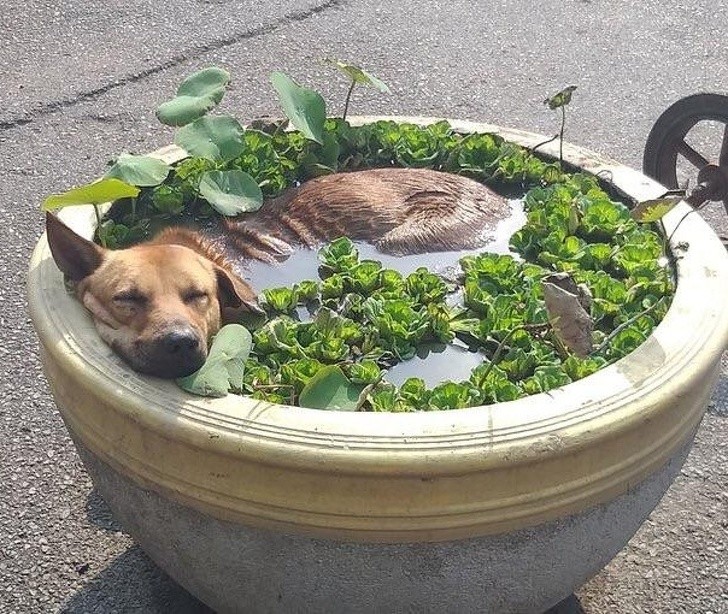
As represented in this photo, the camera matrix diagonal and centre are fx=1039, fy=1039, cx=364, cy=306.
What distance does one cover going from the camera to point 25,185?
200 inches

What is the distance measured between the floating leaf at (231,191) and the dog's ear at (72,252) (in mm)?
448

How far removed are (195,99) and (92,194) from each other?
1.84 feet

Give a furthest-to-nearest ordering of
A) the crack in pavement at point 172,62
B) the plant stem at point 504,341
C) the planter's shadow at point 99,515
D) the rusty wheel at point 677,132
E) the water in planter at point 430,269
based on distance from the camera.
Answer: the crack in pavement at point 172,62
the rusty wheel at point 677,132
the planter's shadow at point 99,515
the water in planter at point 430,269
the plant stem at point 504,341

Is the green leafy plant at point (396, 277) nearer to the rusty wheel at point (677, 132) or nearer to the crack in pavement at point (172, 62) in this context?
the rusty wheel at point (677, 132)

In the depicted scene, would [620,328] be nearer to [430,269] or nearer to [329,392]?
[430,269]

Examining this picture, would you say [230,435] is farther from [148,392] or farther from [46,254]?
[46,254]

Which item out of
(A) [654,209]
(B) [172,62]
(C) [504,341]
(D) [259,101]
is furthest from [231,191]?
(B) [172,62]

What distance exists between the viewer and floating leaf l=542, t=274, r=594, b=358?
2.35m

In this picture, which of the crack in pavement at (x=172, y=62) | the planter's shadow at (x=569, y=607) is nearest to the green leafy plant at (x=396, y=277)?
the planter's shadow at (x=569, y=607)

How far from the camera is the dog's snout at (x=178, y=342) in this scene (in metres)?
2.19

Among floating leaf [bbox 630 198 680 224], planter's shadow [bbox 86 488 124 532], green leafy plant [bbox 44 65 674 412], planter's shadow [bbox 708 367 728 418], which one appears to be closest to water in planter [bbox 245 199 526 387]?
green leafy plant [bbox 44 65 674 412]

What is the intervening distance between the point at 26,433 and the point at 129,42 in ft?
11.7

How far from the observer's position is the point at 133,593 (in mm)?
2957

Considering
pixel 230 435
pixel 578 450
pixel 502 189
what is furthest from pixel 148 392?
pixel 502 189
